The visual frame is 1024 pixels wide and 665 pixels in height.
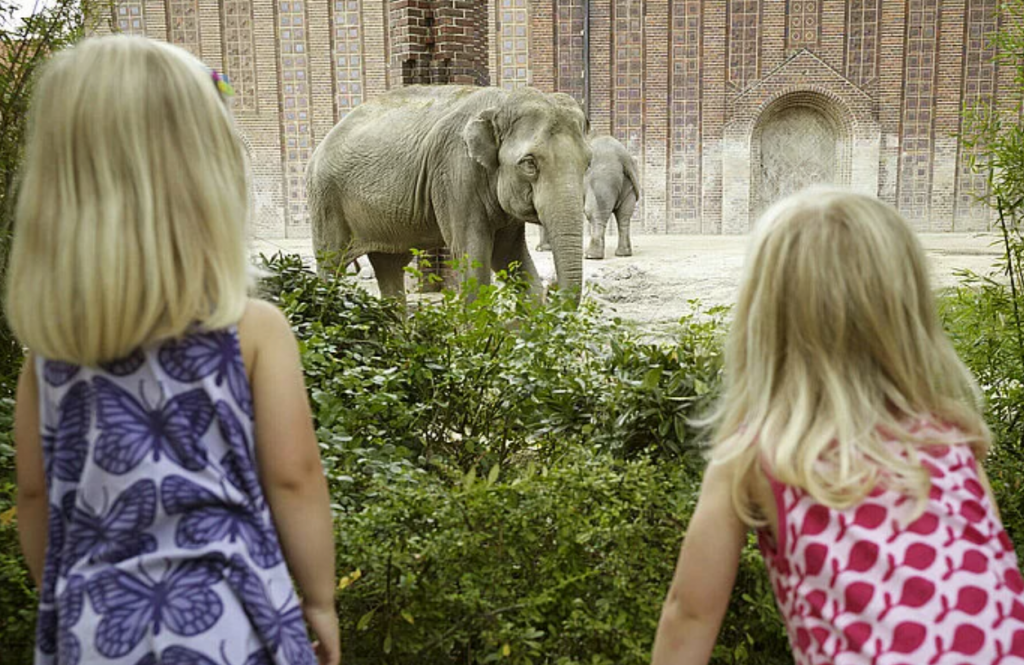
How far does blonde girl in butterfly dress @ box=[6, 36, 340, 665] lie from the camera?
1.40 meters

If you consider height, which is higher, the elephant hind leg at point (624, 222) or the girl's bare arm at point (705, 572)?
the girl's bare arm at point (705, 572)

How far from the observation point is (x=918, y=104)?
2350 cm

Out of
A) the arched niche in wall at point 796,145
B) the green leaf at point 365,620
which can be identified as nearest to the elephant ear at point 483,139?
the green leaf at point 365,620

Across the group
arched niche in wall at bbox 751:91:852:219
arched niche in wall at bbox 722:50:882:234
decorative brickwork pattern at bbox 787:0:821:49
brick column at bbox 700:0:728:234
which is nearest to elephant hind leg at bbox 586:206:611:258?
brick column at bbox 700:0:728:234

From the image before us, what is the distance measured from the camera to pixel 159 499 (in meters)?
1.42

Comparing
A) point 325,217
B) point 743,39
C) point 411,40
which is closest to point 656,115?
point 743,39

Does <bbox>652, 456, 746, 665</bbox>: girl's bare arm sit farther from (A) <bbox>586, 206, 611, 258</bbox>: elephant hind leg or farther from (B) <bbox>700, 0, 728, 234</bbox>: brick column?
(B) <bbox>700, 0, 728, 234</bbox>: brick column

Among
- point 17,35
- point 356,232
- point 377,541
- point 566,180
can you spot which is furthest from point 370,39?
point 377,541

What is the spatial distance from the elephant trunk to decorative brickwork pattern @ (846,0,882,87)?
19.6m

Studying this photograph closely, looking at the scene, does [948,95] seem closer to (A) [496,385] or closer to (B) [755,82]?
(B) [755,82]

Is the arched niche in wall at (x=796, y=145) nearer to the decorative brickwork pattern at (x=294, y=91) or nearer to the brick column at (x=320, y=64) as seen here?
the brick column at (x=320, y=64)

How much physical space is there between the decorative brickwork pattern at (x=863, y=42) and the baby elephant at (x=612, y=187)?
352 inches

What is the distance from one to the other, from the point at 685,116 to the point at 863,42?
4520 mm

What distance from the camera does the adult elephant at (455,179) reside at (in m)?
6.09
